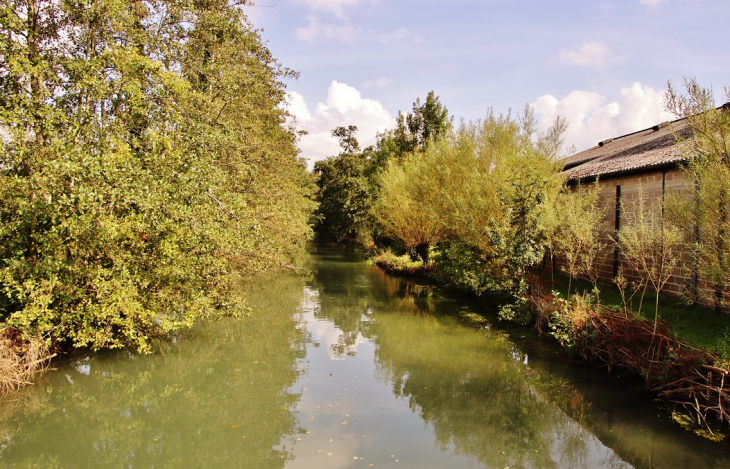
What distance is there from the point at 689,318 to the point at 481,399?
5.90 metres

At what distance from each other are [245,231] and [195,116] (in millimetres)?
3055

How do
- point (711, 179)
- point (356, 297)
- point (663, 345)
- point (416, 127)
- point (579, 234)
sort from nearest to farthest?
point (711, 179) → point (663, 345) → point (579, 234) → point (356, 297) → point (416, 127)

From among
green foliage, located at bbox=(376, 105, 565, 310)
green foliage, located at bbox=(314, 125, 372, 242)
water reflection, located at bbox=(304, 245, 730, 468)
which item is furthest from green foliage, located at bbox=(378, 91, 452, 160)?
water reflection, located at bbox=(304, 245, 730, 468)

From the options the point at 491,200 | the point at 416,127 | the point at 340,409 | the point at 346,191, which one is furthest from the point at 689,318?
the point at 346,191

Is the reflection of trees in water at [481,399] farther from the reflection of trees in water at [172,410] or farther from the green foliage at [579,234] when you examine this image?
the green foliage at [579,234]

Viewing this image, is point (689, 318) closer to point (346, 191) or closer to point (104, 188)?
point (104, 188)

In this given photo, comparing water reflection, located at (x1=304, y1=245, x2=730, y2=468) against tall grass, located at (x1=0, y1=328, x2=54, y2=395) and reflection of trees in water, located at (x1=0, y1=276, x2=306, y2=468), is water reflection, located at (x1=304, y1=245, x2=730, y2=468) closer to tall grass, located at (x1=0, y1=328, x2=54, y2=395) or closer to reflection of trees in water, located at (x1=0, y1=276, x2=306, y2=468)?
reflection of trees in water, located at (x1=0, y1=276, x2=306, y2=468)

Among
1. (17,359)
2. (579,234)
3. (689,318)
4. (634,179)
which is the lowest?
(17,359)

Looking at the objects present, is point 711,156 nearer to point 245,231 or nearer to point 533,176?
point 533,176

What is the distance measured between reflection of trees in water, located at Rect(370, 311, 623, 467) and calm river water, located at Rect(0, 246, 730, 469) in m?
0.03

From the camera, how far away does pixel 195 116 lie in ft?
38.9

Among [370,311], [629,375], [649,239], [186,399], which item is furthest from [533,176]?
[186,399]

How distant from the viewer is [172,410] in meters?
9.54

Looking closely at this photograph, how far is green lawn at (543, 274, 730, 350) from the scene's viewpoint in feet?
34.0
